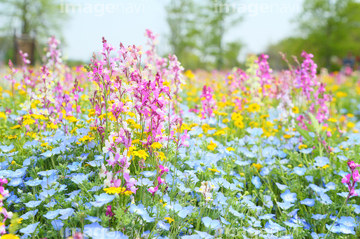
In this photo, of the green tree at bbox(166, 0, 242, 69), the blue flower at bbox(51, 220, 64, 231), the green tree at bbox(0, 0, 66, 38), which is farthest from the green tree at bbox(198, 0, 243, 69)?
the blue flower at bbox(51, 220, 64, 231)

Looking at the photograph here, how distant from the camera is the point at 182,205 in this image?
2.16 meters

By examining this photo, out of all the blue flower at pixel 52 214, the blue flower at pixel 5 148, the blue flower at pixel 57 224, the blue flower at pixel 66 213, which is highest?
the blue flower at pixel 5 148

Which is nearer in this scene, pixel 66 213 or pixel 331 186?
pixel 66 213

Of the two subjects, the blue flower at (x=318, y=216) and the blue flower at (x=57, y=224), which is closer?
the blue flower at (x=57, y=224)

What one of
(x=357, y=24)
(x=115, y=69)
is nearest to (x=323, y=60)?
(x=357, y=24)

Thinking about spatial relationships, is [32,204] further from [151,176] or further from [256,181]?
[256,181]

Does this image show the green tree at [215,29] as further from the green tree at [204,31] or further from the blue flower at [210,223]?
the blue flower at [210,223]

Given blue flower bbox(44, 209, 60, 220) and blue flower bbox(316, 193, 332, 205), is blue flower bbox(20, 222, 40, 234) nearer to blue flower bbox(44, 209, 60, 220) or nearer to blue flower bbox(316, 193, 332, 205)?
blue flower bbox(44, 209, 60, 220)

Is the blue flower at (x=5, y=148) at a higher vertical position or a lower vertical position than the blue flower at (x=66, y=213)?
higher

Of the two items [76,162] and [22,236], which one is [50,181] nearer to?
[76,162]

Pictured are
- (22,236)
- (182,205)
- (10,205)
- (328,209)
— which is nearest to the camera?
(22,236)

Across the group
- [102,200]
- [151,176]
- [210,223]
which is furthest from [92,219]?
[210,223]

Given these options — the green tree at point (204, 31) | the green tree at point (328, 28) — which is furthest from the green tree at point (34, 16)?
the green tree at point (328, 28)

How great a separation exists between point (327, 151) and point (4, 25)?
33.4m
